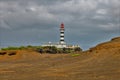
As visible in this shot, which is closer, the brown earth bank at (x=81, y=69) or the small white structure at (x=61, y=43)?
the brown earth bank at (x=81, y=69)

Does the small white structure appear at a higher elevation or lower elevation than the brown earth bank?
higher

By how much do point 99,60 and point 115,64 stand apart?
200 inches

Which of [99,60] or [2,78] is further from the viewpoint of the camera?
[99,60]

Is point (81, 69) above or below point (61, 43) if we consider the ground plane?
below

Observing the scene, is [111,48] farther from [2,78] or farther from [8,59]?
[8,59]

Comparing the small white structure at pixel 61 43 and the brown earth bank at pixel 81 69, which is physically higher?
the small white structure at pixel 61 43

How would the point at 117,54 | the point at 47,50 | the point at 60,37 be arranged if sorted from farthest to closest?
the point at 60,37, the point at 47,50, the point at 117,54

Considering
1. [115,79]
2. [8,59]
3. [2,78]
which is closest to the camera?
[115,79]

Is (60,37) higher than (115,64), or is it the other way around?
(60,37)

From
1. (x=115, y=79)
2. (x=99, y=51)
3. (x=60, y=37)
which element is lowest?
(x=115, y=79)

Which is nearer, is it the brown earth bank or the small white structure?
the brown earth bank

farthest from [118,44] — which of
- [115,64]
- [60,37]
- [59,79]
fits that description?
[60,37]

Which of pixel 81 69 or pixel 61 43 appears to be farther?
pixel 61 43

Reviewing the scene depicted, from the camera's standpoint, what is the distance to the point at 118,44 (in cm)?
4578
